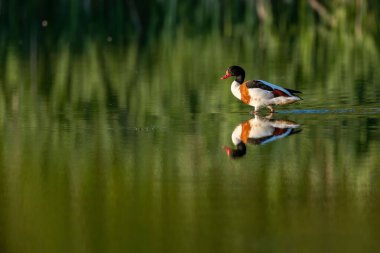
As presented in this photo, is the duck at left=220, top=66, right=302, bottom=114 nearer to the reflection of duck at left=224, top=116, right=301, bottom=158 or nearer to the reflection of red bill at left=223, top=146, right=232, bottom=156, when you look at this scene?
the reflection of duck at left=224, top=116, right=301, bottom=158

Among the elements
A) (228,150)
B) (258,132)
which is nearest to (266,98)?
(258,132)

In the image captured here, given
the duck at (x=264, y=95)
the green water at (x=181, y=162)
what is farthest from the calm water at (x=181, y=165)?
the duck at (x=264, y=95)

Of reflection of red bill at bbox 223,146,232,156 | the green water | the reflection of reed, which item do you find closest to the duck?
the green water

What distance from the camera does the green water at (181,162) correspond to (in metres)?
6.78

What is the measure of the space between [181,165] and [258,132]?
1872 millimetres

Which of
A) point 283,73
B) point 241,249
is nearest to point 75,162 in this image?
point 241,249

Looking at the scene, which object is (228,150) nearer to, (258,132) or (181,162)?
(181,162)

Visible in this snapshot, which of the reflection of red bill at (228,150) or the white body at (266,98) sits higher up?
the white body at (266,98)

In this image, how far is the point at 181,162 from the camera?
9.08 metres

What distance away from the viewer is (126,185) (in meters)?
8.23

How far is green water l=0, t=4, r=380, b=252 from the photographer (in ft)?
22.2

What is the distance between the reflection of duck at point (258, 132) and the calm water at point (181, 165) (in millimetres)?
94

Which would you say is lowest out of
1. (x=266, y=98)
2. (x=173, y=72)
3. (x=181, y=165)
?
(x=181, y=165)

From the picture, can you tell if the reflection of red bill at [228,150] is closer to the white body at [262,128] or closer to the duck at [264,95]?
the white body at [262,128]
